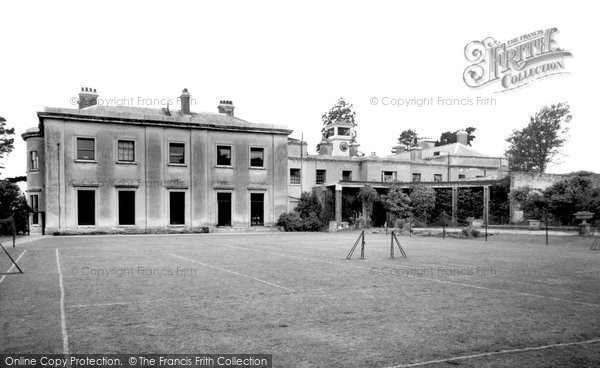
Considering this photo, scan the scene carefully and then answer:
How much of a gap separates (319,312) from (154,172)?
2797 centimetres

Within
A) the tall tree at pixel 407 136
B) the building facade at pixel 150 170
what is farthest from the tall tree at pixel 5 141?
the tall tree at pixel 407 136

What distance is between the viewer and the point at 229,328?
6.17 meters

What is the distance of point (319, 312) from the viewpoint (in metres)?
7.12

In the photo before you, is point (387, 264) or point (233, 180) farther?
point (233, 180)

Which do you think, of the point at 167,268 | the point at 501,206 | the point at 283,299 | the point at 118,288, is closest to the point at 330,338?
the point at 283,299

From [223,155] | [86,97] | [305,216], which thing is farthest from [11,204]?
[305,216]

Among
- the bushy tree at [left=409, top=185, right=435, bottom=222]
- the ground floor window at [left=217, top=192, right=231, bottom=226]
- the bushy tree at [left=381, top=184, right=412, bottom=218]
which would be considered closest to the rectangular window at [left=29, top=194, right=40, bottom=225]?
the ground floor window at [left=217, top=192, right=231, bottom=226]

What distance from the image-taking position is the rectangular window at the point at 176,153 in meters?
33.8

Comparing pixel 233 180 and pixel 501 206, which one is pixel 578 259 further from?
pixel 233 180

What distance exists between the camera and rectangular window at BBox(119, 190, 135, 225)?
3216 centimetres

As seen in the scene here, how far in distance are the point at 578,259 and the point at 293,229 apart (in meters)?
23.2

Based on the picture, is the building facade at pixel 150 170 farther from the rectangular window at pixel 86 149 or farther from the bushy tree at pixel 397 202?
the bushy tree at pixel 397 202

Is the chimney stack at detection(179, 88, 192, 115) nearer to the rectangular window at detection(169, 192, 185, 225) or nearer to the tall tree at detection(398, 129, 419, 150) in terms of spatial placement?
the rectangular window at detection(169, 192, 185, 225)

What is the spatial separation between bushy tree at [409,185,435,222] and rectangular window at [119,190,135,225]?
21816 mm
